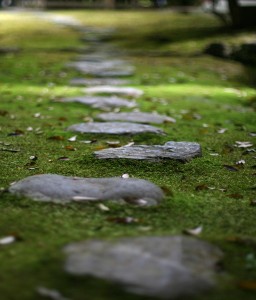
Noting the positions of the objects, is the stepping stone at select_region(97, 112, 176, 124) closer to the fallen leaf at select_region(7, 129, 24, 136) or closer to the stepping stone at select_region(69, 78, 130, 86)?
the fallen leaf at select_region(7, 129, 24, 136)

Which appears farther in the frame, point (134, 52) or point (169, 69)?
point (134, 52)

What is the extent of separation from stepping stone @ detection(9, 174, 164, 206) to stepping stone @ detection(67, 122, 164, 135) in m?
1.44

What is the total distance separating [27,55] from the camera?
9.23 meters

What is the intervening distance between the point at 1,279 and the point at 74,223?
534mm

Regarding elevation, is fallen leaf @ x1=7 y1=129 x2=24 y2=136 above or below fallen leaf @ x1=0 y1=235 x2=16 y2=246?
below

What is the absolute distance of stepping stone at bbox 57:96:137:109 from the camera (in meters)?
5.14

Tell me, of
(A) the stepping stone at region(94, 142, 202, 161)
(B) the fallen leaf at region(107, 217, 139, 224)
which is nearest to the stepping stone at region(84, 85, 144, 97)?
(A) the stepping stone at region(94, 142, 202, 161)

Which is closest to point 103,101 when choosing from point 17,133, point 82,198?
point 17,133

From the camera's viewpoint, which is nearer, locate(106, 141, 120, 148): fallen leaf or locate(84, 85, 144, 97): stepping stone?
locate(106, 141, 120, 148): fallen leaf

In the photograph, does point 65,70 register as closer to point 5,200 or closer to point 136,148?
point 136,148

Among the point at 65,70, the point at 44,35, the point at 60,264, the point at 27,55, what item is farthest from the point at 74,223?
the point at 44,35

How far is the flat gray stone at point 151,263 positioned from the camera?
1.56 meters

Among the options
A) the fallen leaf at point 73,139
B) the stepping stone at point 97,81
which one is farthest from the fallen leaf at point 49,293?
the stepping stone at point 97,81

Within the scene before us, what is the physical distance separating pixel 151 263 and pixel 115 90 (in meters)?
4.41
